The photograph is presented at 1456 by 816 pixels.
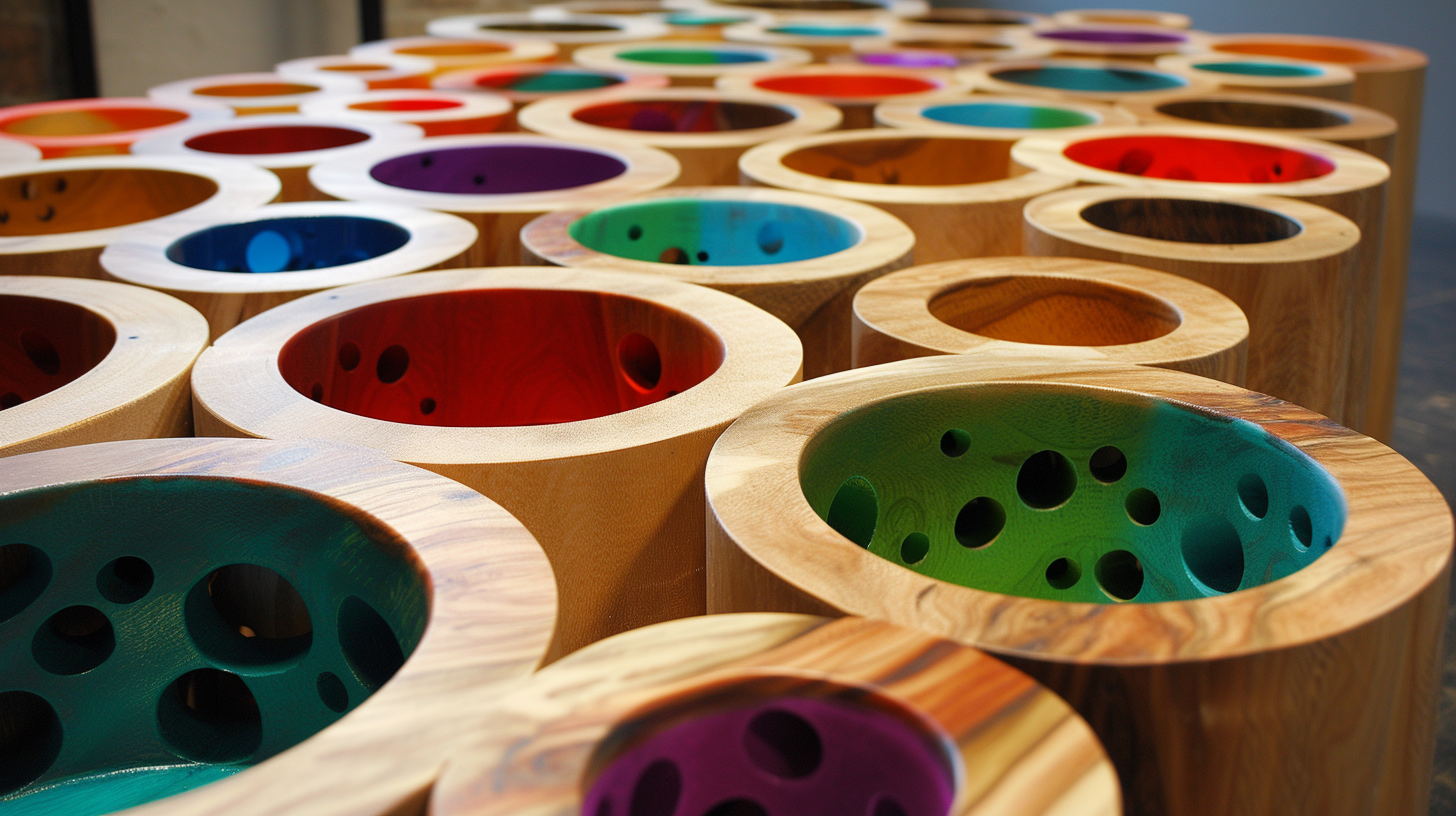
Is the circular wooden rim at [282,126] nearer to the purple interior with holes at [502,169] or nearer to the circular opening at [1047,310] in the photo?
the purple interior with holes at [502,169]

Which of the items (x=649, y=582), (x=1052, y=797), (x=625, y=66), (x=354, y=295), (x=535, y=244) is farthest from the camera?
(x=625, y=66)

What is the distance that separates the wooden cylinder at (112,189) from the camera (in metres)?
1.58

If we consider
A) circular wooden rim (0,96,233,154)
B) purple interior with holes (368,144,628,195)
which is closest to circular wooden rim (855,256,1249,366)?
purple interior with holes (368,144,628,195)

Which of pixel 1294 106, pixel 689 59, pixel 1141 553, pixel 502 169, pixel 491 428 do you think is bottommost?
pixel 1141 553

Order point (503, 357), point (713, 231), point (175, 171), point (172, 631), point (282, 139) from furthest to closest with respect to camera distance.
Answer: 1. point (282, 139)
2. point (175, 171)
3. point (713, 231)
4. point (503, 357)
5. point (172, 631)

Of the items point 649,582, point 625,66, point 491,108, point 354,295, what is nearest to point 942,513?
point 649,582

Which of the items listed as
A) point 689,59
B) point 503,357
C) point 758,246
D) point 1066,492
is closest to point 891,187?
point 758,246

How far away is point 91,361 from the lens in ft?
3.41

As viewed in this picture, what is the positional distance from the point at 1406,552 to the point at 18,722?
83 cm

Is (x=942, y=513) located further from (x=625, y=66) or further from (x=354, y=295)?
(x=625, y=66)

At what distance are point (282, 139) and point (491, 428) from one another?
1.55 meters

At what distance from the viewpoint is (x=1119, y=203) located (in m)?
1.49

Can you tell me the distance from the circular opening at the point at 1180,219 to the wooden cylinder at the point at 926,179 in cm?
12

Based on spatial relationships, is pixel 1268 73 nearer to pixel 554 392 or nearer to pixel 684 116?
pixel 684 116
